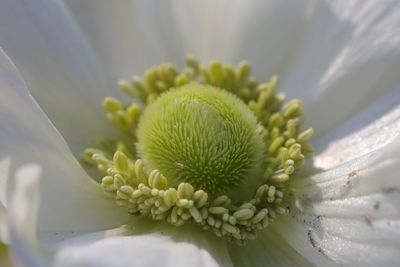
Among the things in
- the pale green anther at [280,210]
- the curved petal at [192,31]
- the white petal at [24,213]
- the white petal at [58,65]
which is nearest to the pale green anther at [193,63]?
the curved petal at [192,31]

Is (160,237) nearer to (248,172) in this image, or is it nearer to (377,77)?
(248,172)

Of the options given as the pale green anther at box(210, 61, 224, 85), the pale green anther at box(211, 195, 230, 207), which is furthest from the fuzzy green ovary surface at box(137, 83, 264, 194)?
the pale green anther at box(210, 61, 224, 85)

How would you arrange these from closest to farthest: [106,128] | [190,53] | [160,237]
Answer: [160,237] → [106,128] → [190,53]

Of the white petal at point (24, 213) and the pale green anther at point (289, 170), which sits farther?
→ the pale green anther at point (289, 170)

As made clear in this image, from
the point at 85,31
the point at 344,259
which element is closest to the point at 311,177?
the point at 344,259

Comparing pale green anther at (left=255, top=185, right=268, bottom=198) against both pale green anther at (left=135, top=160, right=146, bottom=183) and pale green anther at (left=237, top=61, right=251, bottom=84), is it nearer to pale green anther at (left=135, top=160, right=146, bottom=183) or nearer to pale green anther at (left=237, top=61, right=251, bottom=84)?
pale green anther at (left=135, top=160, right=146, bottom=183)

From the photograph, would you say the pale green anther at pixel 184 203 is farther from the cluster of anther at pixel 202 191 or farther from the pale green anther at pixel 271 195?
the pale green anther at pixel 271 195

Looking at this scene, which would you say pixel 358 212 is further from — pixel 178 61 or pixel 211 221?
pixel 178 61

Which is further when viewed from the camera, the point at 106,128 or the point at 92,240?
the point at 106,128
